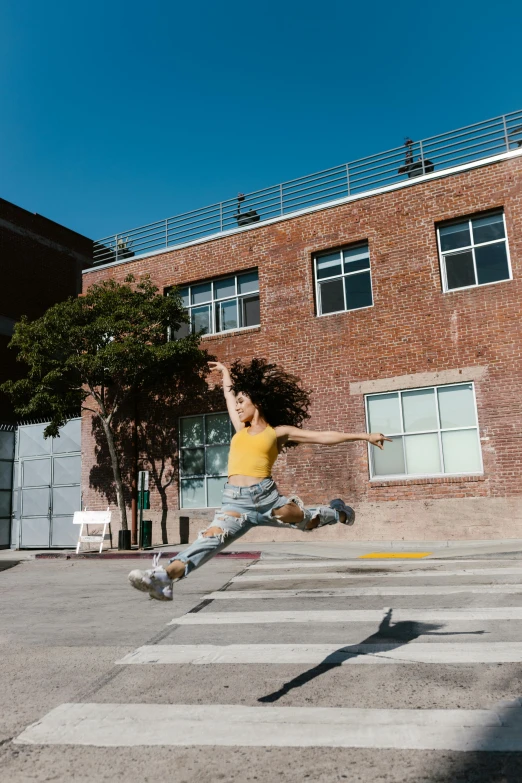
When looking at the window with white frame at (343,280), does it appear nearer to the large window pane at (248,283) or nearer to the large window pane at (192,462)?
the large window pane at (248,283)

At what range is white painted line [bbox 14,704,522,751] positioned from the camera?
3.57 meters

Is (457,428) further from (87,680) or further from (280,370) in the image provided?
(87,680)

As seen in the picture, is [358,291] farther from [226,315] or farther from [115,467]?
[115,467]

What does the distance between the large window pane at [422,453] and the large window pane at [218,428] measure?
16.7 feet

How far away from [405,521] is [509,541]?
2.56m

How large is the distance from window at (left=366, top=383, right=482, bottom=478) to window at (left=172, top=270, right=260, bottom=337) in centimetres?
471

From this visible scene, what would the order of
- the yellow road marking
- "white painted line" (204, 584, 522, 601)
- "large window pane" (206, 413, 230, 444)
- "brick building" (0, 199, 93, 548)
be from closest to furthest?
"white painted line" (204, 584, 522, 601) < the yellow road marking < "large window pane" (206, 413, 230, 444) < "brick building" (0, 199, 93, 548)

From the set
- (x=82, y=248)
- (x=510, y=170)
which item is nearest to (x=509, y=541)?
(x=510, y=170)

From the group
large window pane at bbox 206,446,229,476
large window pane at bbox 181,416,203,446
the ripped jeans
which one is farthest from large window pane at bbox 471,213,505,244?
the ripped jeans

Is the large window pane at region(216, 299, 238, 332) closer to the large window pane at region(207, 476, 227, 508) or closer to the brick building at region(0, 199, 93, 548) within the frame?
the large window pane at region(207, 476, 227, 508)

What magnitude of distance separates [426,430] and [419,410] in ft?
1.72

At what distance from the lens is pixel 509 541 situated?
47.3ft

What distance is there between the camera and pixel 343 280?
18359 mm

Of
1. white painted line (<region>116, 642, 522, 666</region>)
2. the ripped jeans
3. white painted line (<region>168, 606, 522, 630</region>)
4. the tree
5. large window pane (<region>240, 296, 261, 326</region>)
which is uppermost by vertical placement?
large window pane (<region>240, 296, 261, 326</region>)
